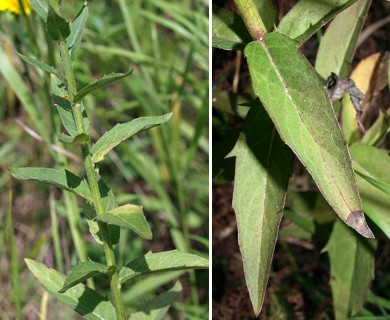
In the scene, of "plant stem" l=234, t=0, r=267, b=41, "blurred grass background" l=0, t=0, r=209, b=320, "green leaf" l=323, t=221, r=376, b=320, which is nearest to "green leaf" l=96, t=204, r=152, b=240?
"plant stem" l=234, t=0, r=267, b=41

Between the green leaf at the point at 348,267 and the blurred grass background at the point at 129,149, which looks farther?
the blurred grass background at the point at 129,149

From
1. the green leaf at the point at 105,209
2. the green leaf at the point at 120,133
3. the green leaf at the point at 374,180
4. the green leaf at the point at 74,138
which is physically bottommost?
the green leaf at the point at 105,209

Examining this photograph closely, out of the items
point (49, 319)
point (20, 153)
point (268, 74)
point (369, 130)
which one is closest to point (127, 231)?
point (49, 319)

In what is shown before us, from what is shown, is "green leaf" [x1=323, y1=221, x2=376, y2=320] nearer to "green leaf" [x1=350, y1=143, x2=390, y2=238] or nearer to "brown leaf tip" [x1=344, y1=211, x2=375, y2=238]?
"green leaf" [x1=350, y1=143, x2=390, y2=238]

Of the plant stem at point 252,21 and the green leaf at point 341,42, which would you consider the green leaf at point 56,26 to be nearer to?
the plant stem at point 252,21

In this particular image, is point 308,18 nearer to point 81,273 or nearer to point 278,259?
point 81,273

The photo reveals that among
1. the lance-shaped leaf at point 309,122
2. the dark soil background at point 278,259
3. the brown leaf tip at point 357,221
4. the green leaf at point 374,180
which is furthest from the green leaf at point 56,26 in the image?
the dark soil background at point 278,259
